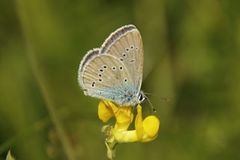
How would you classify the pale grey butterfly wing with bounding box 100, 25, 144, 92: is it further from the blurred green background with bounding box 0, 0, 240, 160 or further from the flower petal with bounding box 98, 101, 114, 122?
the blurred green background with bounding box 0, 0, 240, 160

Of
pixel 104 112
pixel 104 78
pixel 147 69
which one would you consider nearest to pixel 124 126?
pixel 104 112

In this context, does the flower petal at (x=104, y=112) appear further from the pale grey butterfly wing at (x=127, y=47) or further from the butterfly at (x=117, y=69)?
the pale grey butterfly wing at (x=127, y=47)

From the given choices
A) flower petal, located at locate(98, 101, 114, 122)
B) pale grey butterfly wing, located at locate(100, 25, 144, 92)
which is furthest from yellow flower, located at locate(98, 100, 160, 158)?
pale grey butterfly wing, located at locate(100, 25, 144, 92)

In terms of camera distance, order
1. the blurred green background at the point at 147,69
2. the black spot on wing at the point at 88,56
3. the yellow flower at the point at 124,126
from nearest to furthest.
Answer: the yellow flower at the point at 124,126 < the black spot on wing at the point at 88,56 < the blurred green background at the point at 147,69

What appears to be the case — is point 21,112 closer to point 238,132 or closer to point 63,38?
point 63,38

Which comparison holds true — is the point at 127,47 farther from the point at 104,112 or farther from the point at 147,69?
the point at 147,69

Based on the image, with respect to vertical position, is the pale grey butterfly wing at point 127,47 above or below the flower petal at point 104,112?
above

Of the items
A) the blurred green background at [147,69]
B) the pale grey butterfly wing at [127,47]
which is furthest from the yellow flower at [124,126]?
the blurred green background at [147,69]

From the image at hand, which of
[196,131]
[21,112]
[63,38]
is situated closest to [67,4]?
[63,38]
